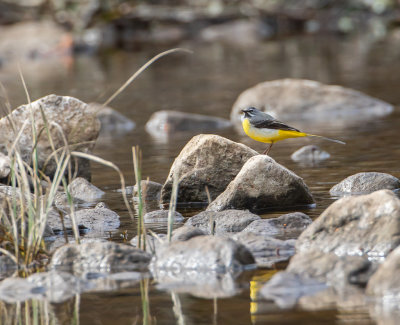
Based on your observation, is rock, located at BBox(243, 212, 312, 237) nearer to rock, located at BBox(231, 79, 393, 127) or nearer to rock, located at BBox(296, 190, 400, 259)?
rock, located at BBox(296, 190, 400, 259)

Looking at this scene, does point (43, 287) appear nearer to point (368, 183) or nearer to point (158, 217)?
point (158, 217)

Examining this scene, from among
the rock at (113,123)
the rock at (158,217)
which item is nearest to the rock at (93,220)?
the rock at (158,217)

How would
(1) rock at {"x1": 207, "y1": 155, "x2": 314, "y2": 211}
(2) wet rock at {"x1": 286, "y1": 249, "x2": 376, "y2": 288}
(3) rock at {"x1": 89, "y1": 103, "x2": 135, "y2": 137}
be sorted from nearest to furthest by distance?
1. (2) wet rock at {"x1": 286, "y1": 249, "x2": 376, "y2": 288}
2. (1) rock at {"x1": 207, "y1": 155, "x2": 314, "y2": 211}
3. (3) rock at {"x1": 89, "y1": 103, "x2": 135, "y2": 137}

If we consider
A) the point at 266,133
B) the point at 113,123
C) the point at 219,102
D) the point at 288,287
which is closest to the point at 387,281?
the point at 288,287

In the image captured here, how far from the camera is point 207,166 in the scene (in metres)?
7.95

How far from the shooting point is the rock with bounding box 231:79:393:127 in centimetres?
1530

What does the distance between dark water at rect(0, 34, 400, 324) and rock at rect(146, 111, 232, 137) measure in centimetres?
34

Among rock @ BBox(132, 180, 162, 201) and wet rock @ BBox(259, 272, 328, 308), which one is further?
rock @ BBox(132, 180, 162, 201)

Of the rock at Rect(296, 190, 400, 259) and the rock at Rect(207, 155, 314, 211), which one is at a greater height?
the rock at Rect(296, 190, 400, 259)

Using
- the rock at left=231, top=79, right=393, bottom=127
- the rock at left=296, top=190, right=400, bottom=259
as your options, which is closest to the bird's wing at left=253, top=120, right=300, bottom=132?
the rock at left=296, top=190, right=400, bottom=259

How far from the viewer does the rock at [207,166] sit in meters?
7.94

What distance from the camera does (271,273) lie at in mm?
5148

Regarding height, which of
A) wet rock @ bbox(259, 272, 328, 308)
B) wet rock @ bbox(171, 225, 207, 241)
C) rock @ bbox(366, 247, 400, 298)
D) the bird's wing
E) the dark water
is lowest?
the dark water

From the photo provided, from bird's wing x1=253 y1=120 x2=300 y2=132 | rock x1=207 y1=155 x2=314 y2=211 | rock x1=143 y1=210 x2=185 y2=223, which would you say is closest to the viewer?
rock x1=143 y1=210 x2=185 y2=223
